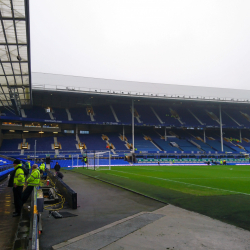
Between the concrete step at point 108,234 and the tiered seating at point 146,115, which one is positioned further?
the tiered seating at point 146,115

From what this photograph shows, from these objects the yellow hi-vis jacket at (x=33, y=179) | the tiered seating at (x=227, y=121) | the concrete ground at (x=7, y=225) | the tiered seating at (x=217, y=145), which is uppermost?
the tiered seating at (x=227, y=121)

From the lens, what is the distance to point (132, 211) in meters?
8.09

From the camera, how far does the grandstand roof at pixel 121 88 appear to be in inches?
2065

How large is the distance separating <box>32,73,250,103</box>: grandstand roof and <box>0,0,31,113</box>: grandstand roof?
2284 cm

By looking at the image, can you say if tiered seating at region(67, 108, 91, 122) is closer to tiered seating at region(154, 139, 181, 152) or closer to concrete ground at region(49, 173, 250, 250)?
tiered seating at region(154, 139, 181, 152)

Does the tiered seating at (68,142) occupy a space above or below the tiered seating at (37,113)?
below

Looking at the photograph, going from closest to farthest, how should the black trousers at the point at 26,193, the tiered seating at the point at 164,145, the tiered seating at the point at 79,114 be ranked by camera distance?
the black trousers at the point at 26,193 < the tiered seating at the point at 164,145 < the tiered seating at the point at 79,114

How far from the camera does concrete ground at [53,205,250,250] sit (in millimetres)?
4953

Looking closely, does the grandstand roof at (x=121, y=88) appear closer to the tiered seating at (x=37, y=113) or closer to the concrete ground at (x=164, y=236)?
the tiered seating at (x=37, y=113)

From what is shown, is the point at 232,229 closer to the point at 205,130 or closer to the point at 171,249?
the point at 171,249

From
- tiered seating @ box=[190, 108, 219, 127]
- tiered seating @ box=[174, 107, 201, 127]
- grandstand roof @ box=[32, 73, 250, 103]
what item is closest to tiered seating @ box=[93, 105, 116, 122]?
grandstand roof @ box=[32, 73, 250, 103]

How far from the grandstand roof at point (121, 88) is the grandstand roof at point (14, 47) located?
22.8 m

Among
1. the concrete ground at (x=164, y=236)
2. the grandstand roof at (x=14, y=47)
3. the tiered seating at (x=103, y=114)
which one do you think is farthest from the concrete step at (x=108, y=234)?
the tiered seating at (x=103, y=114)

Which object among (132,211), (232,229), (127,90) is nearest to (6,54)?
(132,211)
